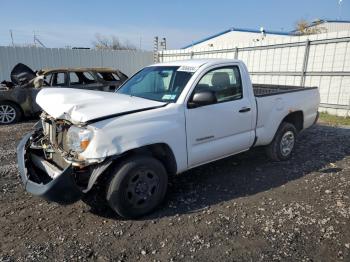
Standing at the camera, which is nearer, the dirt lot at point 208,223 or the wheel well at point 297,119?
the dirt lot at point 208,223

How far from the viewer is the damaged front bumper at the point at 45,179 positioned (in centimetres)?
326

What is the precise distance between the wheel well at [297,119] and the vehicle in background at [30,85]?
6210mm

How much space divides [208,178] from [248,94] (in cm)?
144

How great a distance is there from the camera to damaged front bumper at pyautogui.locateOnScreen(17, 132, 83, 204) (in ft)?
10.7

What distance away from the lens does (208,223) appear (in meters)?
3.67

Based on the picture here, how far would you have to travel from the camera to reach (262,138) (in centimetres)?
519

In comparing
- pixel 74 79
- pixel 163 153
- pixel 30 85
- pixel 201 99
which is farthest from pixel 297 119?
pixel 30 85

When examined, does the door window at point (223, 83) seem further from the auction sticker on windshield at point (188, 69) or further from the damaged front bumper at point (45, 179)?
the damaged front bumper at point (45, 179)

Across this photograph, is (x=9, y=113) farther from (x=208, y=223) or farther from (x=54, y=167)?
(x=208, y=223)

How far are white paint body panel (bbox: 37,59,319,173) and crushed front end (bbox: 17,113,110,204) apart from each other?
0.18 m

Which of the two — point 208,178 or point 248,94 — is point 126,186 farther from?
point 248,94

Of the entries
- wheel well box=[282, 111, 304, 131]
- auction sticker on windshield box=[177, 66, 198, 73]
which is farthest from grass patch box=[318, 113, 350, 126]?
auction sticker on windshield box=[177, 66, 198, 73]

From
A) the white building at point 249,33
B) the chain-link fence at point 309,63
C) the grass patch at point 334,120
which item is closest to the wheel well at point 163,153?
the grass patch at point 334,120

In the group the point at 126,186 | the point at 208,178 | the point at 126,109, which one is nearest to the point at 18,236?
the point at 126,186
